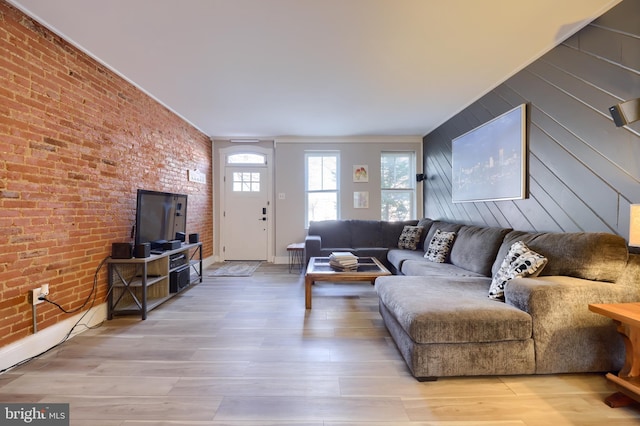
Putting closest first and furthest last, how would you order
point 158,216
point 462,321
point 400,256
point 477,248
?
point 462,321
point 477,248
point 158,216
point 400,256

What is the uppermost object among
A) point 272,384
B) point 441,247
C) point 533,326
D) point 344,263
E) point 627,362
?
point 441,247

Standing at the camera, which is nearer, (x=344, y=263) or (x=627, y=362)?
(x=627, y=362)

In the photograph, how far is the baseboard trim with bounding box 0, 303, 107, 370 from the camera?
6.06ft

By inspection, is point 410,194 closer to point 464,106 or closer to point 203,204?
point 464,106

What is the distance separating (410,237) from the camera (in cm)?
438

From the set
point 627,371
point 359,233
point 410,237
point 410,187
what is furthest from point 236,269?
point 627,371

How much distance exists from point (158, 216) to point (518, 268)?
3510 mm

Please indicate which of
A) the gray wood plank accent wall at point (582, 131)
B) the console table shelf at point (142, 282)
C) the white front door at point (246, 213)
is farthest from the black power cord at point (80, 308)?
the gray wood plank accent wall at point (582, 131)

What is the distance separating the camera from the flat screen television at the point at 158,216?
2850mm

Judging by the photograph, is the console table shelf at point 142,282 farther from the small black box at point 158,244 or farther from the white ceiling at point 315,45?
the white ceiling at point 315,45

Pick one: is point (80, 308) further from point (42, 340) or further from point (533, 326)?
point (533, 326)

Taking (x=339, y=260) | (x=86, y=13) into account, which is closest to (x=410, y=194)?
(x=339, y=260)

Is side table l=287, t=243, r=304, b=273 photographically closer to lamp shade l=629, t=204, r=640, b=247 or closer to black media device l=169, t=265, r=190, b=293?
black media device l=169, t=265, r=190, b=293

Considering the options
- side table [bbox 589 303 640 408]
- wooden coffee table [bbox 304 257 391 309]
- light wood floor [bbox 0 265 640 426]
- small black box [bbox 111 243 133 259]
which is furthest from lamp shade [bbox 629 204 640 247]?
small black box [bbox 111 243 133 259]
